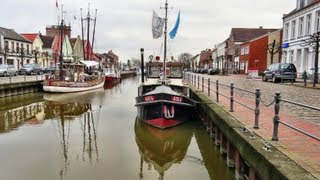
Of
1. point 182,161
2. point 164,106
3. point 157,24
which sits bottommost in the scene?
point 182,161

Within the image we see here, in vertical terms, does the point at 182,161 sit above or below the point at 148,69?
below

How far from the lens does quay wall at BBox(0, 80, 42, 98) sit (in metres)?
29.2

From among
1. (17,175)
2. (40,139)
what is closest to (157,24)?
(40,139)

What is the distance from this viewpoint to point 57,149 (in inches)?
501

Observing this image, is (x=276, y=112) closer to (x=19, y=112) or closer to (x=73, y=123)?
(x=73, y=123)

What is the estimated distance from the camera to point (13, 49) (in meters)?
65.4

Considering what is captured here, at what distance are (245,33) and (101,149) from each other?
6724 centimetres

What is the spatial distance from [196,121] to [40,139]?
7470mm

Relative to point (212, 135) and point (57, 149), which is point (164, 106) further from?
point (57, 149)

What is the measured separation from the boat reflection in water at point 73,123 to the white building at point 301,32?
1922cm

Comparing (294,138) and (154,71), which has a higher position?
(154,71)

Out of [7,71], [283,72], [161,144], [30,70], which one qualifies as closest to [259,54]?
[283,72]

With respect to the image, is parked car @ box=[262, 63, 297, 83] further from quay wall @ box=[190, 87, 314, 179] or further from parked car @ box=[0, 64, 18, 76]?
parked car @ box=[0, 64, 18, 76]

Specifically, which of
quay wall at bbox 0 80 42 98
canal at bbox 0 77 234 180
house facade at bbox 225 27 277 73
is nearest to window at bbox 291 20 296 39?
canal at bbox 0 77 234 180
